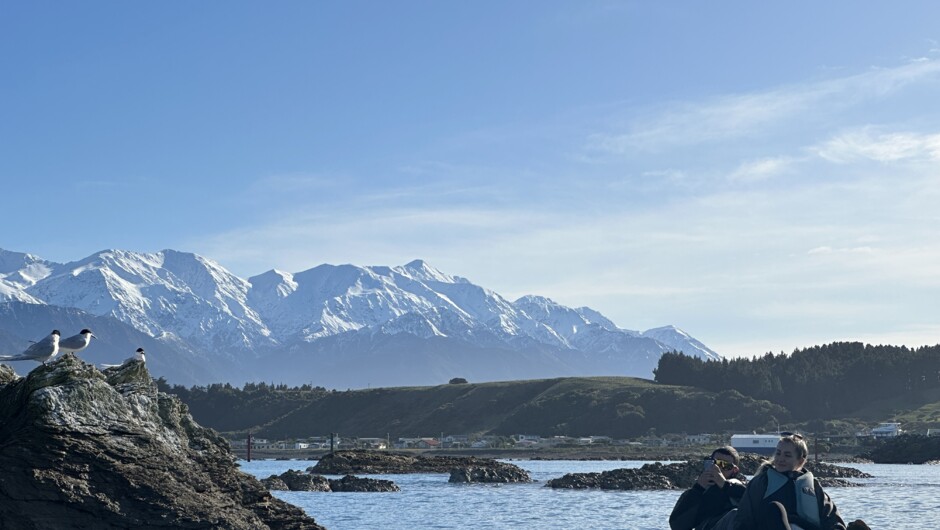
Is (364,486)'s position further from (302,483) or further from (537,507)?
(537,507)

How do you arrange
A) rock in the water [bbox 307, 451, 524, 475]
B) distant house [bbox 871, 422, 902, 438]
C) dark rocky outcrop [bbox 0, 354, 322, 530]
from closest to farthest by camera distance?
dark rocky outcrop [bbox 0, 354, 322, 530]
rock in the water [bbox 307, 451, 524, 475]
distant house [bbox 871, 422, 902, 438]

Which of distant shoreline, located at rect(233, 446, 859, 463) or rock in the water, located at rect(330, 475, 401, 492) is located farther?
distant shoreline, located at rect(233, 446, 859, 463)

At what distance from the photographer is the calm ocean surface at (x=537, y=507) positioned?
5162 cm

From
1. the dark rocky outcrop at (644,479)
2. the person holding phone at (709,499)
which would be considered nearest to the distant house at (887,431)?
the dark rocky outcrop at (644,479)

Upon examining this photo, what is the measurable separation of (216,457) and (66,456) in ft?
24.8

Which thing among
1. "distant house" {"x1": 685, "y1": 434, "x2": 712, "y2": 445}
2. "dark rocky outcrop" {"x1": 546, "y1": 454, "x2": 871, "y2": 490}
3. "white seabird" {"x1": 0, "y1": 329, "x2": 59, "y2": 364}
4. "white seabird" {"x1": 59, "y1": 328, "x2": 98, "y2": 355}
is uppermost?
"distant house" {"x1": 685, "y1": 434, "x2": 712, "y2": 445}

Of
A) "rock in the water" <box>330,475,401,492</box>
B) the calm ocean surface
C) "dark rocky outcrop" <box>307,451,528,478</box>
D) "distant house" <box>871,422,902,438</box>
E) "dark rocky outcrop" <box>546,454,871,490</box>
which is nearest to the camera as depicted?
the calm ocean surface

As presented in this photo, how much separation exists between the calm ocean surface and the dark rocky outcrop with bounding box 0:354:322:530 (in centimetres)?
2350

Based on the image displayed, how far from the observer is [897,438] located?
148m

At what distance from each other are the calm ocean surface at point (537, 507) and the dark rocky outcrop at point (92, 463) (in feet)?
77.1

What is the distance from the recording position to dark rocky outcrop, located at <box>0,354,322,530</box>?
2334 cm

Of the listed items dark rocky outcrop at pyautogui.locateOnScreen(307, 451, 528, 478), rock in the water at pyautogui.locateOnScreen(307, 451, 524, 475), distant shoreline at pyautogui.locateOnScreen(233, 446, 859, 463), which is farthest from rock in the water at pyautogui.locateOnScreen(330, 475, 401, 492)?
distant shoreline at pyautogui.locateOnScreen(233, 446, 859, 463)

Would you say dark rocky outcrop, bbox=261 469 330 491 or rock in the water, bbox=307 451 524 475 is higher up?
rock in the water, bbox=307 451 524 475

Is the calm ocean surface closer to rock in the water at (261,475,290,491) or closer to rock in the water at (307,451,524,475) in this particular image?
rock in the water at (261,475,290,491)
